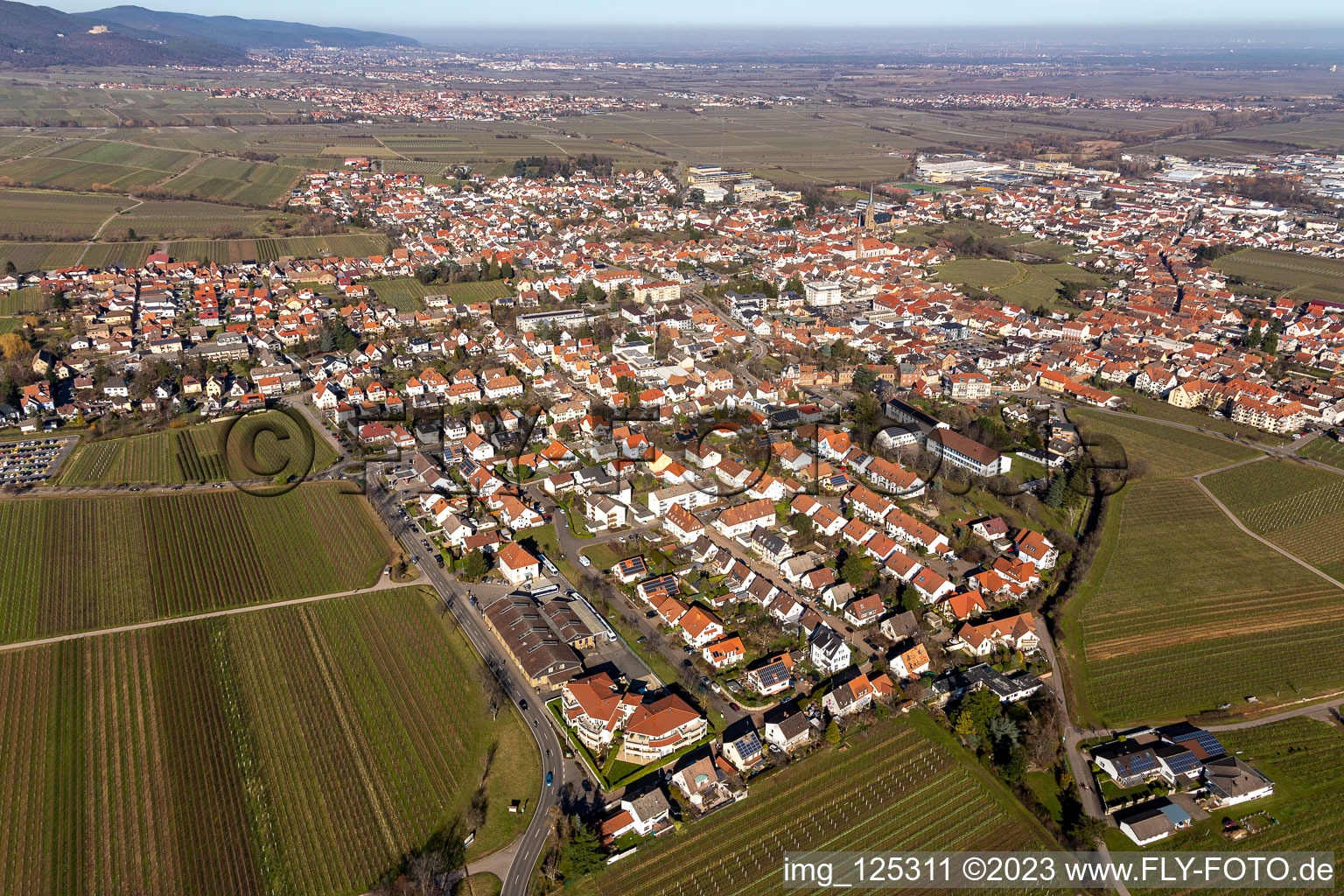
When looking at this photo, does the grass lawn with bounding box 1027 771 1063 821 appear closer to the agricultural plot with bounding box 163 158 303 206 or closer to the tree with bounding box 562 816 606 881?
the tree with bounding box 562 816 606 881

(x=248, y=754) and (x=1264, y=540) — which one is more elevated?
(x=1264, y=540)

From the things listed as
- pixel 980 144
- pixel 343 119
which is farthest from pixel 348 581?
pixel 343 119

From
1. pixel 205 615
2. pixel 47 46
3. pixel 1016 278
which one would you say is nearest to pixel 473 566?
pixel 205 615

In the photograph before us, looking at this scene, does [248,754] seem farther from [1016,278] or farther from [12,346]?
[1016,278]

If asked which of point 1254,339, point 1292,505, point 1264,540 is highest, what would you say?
point 1254,339

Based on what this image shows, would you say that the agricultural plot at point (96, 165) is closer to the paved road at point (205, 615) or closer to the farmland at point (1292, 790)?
the paved road at point (205, 615)

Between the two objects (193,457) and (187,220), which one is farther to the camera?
(187,220)
